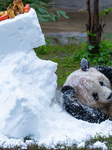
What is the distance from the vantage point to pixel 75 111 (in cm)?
320

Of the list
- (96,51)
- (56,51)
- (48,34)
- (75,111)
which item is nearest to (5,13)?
(75,111)

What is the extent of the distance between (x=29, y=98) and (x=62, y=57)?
3807mm

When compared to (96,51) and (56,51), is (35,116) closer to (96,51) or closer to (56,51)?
(96,51)

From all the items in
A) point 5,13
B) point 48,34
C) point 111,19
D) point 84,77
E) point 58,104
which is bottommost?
point 111,19

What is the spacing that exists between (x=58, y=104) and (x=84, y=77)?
0.45 metres

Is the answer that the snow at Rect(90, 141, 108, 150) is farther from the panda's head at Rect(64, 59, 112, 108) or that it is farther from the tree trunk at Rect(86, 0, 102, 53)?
the tree trunk at Rect(86, 0, 102, 53)

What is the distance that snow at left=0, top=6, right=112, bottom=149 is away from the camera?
269 centimetres

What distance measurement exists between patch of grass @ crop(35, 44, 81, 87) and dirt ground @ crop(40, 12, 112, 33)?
5.93 feet

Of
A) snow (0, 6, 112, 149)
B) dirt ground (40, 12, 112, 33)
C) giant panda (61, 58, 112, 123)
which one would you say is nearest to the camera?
snow (0, 6, 112, 149)

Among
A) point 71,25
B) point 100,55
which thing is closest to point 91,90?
point 100,55

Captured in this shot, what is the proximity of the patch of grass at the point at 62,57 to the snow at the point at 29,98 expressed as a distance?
1.74 meters

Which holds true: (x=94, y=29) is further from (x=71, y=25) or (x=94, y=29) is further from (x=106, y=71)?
(x=71, y=25)

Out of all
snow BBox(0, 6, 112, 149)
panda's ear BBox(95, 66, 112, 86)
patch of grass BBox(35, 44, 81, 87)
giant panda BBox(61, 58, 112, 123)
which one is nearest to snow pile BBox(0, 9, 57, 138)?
snow BBox(0, 6, 112, 149)

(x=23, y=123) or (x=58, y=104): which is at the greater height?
(x=23, y=123)
